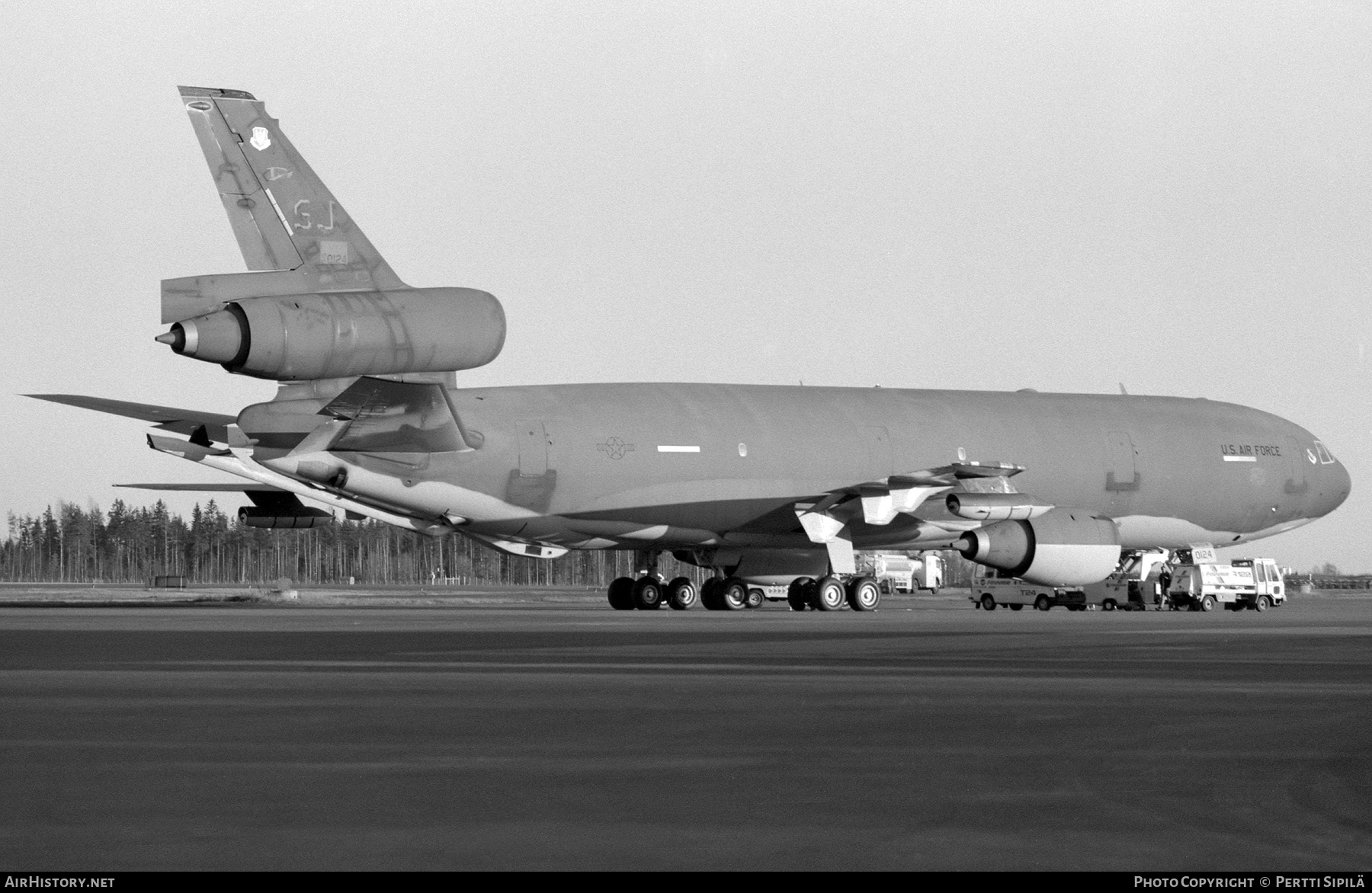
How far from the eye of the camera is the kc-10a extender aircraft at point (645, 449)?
27438 mm

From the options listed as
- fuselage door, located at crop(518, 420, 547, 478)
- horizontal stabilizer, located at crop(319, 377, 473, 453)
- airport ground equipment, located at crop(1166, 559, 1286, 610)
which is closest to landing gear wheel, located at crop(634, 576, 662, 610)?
fuselage door, located at crop(518, 420, 547, 478)

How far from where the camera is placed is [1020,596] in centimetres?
5138

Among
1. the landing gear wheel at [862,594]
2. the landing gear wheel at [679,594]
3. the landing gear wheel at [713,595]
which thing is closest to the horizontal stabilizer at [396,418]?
the landing gear wheel at [679,594]

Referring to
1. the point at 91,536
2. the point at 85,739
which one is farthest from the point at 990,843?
the point at 91,536

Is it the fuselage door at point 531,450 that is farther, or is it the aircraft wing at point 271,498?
the aircraft wing at point 271,498

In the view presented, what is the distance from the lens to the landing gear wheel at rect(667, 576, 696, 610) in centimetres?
3884

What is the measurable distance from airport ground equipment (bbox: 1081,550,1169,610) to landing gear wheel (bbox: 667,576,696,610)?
1485 centimetres

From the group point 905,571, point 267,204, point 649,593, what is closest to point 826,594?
point 649,593

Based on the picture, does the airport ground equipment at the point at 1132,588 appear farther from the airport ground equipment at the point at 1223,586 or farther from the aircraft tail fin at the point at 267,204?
the aircraft tail fin at the point at 267,204

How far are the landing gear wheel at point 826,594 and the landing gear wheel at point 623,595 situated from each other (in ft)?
15.3

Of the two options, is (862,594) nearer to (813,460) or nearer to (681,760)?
(813,460)

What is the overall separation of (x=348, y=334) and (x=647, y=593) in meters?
13.8

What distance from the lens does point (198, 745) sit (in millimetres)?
9562

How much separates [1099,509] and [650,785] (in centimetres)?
3363
